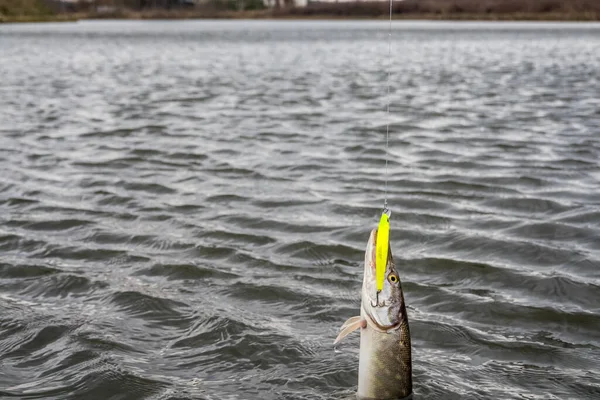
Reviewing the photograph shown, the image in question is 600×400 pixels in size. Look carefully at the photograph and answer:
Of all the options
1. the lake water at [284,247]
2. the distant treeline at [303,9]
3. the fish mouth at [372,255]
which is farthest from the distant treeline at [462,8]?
the fish mouth at [372,255]

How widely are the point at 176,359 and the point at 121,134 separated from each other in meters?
8.84

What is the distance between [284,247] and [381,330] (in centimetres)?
338

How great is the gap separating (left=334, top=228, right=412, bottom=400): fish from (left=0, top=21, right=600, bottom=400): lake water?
2.35ft

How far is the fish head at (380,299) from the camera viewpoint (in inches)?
147

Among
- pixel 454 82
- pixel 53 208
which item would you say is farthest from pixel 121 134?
pixel 454 82

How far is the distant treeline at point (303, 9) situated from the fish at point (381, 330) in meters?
80.0

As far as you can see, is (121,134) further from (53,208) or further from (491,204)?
(491,204)

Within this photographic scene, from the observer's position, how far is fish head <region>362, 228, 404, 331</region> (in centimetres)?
375

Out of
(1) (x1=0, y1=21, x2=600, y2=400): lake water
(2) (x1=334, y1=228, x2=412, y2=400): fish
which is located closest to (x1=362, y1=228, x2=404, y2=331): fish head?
(2) (x1=334, y1=228, x2=412, y2=400): fish

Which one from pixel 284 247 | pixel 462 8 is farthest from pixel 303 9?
pixel 284 247

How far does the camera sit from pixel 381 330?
376 cm

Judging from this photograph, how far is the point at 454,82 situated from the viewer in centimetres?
2142

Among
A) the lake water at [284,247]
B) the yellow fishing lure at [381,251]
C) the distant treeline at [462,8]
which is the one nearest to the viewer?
the yellow fishing lure at [381,251]

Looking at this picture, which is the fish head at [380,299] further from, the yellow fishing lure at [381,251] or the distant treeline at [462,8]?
the distant treeline at [462,8]
